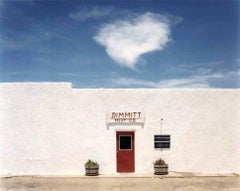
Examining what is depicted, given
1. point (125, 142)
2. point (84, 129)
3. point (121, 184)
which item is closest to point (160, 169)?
point (125, 142)

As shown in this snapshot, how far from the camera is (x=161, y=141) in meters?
21.9

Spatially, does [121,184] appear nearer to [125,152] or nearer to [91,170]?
[91,170]

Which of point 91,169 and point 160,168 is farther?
point 160,168

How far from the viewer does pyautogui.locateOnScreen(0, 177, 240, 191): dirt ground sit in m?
17.4

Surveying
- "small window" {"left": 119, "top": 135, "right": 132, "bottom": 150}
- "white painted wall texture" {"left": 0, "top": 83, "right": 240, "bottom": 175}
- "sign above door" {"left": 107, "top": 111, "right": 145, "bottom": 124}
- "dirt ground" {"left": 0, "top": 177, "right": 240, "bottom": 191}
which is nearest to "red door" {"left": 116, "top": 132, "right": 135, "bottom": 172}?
"small window" {"left": 119, "top": 135, "right": 132, "bottom": 150}

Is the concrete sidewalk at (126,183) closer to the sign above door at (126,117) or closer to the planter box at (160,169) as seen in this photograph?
the planter box at (160,169)

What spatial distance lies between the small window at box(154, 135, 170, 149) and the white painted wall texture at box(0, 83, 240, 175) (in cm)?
24

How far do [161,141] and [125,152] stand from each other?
→ 203 centimetres

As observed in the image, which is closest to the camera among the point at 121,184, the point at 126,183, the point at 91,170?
the point at 121,184

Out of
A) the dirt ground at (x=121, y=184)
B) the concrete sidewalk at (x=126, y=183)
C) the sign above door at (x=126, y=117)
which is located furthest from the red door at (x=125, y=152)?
the dirt ground at (x=121, y=184)

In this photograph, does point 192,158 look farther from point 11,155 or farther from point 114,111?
point 11,155

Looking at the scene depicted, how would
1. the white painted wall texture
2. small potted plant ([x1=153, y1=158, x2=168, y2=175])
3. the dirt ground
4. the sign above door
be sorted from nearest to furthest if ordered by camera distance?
the dirt ground
small potted plant ([x1=153, y1=158, x2=168, y2=175])
the white painted wall texture
the sign above door

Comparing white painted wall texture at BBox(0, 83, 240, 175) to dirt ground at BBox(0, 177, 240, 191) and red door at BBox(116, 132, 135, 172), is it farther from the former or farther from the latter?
dirt ground at BBox(0, 177, 240, 191)

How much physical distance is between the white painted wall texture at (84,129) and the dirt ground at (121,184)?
5.49ft
